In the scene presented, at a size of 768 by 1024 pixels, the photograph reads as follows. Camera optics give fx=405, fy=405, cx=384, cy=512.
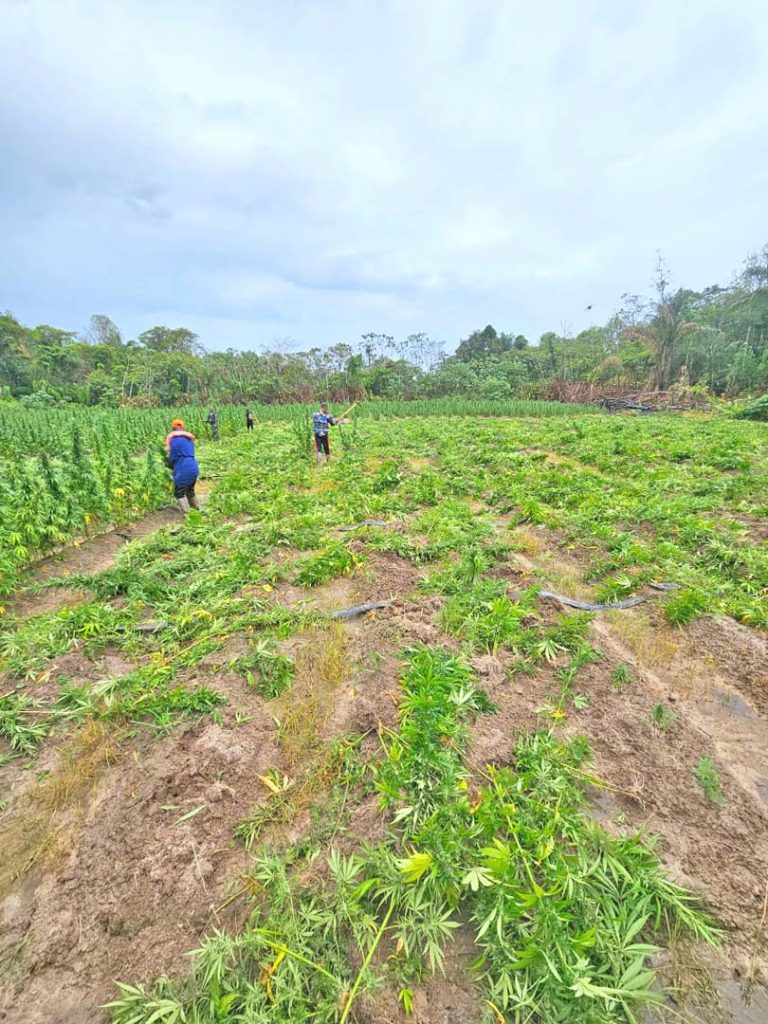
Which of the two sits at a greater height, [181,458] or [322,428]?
[322,428]

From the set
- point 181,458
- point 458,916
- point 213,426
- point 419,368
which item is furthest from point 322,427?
point 419,368

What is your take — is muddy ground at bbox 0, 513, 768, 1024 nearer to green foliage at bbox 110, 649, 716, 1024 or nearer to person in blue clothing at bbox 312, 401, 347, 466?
green foliage at bbox 110, 649, 716, 1024

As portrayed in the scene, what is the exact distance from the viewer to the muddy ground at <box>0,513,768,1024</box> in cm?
179

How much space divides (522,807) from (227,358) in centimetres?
5284

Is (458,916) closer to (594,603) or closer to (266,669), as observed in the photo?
(266,669)

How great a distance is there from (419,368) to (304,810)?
4722 cm

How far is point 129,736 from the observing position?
2957mm

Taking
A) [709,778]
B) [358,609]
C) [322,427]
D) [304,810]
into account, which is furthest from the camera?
[322,427]

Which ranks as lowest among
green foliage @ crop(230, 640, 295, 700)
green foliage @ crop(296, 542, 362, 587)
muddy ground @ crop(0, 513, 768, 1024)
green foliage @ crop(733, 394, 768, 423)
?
muddy ground @ crop(0, 513, 768, 1024)

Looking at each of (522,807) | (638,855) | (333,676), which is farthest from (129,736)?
(638,855)

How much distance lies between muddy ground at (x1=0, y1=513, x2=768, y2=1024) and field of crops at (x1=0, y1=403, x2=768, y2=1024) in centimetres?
1

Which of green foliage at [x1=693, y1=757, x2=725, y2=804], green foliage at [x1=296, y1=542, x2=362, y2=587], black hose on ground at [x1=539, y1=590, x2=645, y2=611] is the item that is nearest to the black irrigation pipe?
green foliage at [x1=296, y1=542, x2=362, y2=587]

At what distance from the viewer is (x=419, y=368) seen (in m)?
45.8

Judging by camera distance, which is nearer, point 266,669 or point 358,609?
point 266,669
